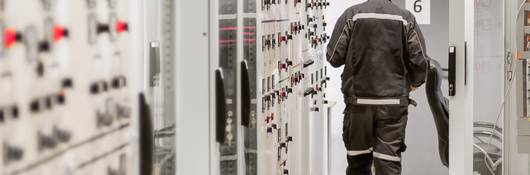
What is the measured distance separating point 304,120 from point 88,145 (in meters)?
3.63

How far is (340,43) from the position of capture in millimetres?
5527

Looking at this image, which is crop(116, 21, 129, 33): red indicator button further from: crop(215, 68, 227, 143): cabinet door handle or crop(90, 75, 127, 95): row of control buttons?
crop(215, 68, 227, 143): cabinet door handle

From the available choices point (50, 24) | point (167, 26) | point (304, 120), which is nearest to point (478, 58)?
point (304, 120)

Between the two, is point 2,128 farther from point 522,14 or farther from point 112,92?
point 522,14

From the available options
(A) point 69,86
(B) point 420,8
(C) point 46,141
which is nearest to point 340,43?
(B) point 420,8

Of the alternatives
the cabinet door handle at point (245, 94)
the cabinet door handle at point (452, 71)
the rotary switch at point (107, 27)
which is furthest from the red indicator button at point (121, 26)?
the cabinet door handle at point (452, 71)

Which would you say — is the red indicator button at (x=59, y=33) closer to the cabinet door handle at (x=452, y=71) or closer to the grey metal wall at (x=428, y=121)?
the cabinet door handle at (x=452, y=71)

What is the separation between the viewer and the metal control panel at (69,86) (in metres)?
1.54

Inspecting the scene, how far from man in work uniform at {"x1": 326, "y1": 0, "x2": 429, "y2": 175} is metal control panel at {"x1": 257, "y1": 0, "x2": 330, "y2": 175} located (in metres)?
0.32

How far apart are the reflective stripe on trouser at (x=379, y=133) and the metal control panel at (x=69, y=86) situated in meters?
3.48

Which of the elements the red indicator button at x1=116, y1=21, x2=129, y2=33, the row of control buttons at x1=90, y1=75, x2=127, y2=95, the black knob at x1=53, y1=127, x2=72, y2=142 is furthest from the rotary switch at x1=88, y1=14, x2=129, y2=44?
the black knob at x1=53, y1=127, x2=72, y2=142

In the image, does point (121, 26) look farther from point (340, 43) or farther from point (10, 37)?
point (340, 43)

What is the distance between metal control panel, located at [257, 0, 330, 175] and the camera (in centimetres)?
411

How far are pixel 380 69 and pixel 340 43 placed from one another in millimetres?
359
